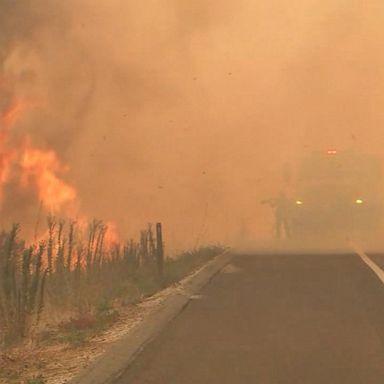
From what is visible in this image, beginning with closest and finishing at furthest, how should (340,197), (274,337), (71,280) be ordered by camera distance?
(274,337) → (71,280) → (340,197)

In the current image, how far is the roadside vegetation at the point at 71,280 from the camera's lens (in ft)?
28.4

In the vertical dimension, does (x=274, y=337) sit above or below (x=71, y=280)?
below

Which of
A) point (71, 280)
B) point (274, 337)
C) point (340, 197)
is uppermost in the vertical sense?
point (340, 197)

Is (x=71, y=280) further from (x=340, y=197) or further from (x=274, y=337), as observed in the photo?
(x=340, y=197)

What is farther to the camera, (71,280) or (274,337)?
(71,280)

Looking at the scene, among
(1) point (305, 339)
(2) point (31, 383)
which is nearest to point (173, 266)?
(1) point (305, 339)

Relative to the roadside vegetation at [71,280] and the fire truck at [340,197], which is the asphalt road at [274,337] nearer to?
the roadside vegetation at [71,280]

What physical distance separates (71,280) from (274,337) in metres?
4.80

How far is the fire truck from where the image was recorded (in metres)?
32.0

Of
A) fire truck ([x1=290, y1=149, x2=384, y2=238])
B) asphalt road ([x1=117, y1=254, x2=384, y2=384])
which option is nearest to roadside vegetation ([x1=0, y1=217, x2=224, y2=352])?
asphalt road ([x1=117, y1=254, x2=384, y2=384])

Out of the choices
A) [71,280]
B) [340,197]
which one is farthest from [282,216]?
[71,280]

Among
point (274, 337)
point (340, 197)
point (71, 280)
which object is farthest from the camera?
point (340, 197)

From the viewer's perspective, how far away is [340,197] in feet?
106

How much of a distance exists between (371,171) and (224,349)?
26681mm
